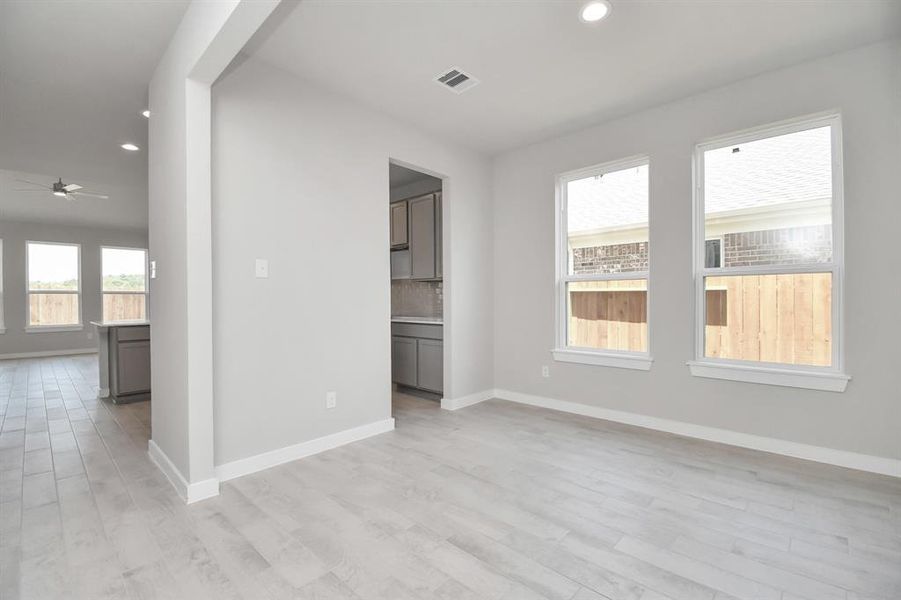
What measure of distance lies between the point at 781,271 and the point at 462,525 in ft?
9.52

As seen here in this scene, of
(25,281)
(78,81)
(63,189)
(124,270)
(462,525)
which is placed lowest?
(462,525)

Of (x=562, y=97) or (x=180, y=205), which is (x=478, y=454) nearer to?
(x=180, y=205)

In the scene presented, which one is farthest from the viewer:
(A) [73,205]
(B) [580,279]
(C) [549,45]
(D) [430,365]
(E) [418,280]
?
(A) [73,205]

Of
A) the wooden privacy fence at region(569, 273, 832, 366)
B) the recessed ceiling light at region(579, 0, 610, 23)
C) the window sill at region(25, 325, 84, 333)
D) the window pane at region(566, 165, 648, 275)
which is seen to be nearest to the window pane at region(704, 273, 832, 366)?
the wooden privacy fence at region(569, 273, 832, 366)

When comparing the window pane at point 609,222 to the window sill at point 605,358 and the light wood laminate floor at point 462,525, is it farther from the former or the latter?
the light wood laminate floor at point 462,525

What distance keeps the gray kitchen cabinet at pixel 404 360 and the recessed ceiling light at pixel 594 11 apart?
3.51 metres

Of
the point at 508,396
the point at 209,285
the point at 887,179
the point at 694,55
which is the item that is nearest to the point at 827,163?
the point at 887,179

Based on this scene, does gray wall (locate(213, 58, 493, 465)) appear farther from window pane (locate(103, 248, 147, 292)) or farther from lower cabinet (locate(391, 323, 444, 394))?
window pane (locate(103, 248, 147, 292))

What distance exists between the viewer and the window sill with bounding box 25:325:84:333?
27.7 feet

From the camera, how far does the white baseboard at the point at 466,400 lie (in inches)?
173

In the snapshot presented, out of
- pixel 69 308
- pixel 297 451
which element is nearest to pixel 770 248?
pixel 297 451

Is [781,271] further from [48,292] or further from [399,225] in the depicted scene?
[48,292]

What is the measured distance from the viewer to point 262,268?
114 inches

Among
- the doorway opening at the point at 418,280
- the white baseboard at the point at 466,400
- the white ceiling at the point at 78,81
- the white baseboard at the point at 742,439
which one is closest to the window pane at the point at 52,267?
the white ceiling at the point at 78,81
